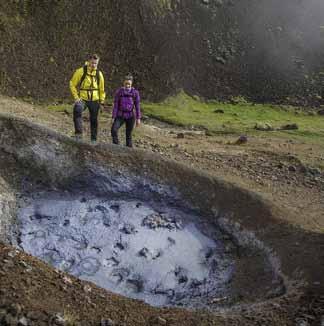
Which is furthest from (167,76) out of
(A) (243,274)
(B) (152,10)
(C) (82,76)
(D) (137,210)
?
(A) (243,274)

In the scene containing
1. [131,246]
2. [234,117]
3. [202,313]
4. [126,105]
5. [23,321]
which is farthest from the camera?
[234,117]

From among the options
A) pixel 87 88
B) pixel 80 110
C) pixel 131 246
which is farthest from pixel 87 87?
pixel 131 246

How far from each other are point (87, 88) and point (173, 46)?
2240 cm

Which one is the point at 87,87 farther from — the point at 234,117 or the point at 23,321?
the point at 234,117

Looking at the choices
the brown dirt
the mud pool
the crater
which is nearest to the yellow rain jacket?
the crater

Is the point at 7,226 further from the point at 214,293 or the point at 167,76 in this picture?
the point at 167,76

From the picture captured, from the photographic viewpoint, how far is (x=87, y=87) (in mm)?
15547

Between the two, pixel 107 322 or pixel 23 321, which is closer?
pixel 23 321

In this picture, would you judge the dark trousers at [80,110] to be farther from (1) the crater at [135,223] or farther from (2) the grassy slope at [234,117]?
(2) the grassy slope at [234,117]

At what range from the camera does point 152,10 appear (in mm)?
37219

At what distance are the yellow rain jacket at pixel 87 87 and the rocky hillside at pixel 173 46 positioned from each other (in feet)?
48.7

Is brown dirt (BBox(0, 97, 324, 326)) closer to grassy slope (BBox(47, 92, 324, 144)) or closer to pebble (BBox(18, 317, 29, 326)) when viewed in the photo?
pebble (BBox(18, 317, 29, 326))

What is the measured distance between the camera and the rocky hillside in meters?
31.0

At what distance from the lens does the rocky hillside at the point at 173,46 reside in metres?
31.0
